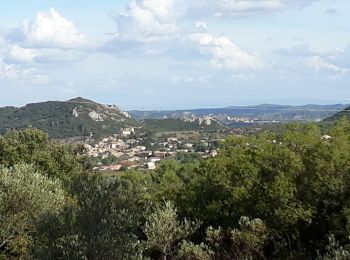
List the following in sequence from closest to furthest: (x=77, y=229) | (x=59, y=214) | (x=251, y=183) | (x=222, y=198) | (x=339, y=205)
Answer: (x=77, y=229)
(x=59, y=214)
(x=339, y=205)
(x=251, y=183)
(x=222, y=198)

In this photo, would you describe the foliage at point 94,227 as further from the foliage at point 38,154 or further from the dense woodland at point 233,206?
the foliage at point 38,154

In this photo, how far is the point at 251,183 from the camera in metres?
30.3

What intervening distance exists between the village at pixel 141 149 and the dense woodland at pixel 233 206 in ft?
287

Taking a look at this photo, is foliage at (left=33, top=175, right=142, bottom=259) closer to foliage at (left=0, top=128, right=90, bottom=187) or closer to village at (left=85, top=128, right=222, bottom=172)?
foliage at (left=0, top=128, right=90, bottom=187)

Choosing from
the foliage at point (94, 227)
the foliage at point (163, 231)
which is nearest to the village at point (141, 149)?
the foliage at point (163, 231)

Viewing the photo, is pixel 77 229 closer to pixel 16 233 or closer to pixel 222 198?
pixel 16 233

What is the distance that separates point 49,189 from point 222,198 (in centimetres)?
1212

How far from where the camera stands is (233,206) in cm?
3198

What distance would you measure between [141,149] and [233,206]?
140839 mm

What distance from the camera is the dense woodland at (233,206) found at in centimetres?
1767

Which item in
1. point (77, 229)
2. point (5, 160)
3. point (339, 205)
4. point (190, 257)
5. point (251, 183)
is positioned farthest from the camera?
point (5, 160)

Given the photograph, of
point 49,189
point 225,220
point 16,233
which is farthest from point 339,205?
point 16,233

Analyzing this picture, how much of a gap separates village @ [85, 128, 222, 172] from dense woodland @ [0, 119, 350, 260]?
3440 inches

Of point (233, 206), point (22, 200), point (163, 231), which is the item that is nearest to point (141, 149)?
point (233, 206)
